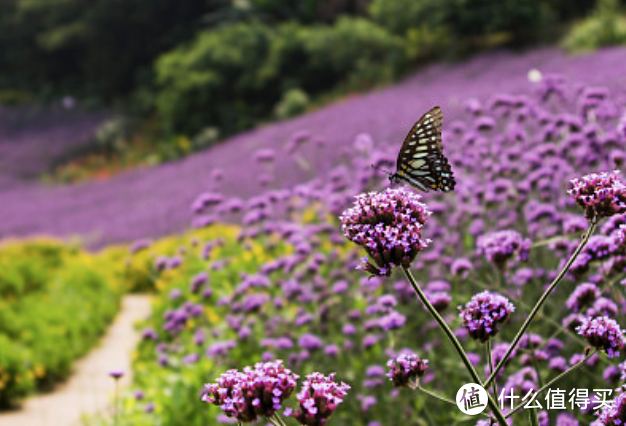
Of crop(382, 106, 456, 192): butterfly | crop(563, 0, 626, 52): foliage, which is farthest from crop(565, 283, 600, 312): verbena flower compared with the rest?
crop(563, 0, 626, 52): foliage

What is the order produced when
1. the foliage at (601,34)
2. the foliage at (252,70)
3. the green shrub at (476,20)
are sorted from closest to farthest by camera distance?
the foliage at (601,34) → the green shrub at (476,20) → the foliage at (252,70)

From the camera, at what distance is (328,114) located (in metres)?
12.8

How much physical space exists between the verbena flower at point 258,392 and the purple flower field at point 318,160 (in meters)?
2.32

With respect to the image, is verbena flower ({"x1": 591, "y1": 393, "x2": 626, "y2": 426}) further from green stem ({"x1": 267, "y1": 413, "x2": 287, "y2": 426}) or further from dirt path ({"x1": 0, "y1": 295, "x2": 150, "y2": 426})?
dirt path ({"x1": 0, "y1": 295, "x2": 150, "y2": 426})

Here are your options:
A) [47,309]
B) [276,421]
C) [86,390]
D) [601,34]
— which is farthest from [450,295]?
[601,34]

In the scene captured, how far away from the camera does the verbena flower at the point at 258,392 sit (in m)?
1.23

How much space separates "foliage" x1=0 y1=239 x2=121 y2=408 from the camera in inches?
235

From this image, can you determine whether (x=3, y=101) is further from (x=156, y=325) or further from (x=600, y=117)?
(x=600, y=117)

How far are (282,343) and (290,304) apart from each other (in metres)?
1.17

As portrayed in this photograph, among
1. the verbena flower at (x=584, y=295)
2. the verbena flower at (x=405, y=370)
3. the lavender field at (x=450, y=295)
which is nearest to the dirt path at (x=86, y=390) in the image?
the lavender field at (x=450, y=295)

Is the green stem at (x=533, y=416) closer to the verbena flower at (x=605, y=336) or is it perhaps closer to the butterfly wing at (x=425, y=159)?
the verbena flower at (x=605, y=336)

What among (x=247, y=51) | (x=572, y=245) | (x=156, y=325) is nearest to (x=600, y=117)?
(x=572, y=245)

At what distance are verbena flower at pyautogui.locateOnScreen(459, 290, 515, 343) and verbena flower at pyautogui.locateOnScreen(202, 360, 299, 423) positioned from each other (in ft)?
1.32

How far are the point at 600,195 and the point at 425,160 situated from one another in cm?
73
